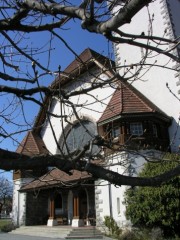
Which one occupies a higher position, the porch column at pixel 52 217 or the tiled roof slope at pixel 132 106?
the tiled roof slope at pixel 132 106

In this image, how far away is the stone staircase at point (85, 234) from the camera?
1761 cm

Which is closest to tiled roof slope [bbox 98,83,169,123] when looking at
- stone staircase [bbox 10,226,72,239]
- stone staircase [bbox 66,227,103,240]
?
stone staircase [bbox 66,227,103,240]

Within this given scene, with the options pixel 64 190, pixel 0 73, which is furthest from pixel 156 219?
pixel 0 73

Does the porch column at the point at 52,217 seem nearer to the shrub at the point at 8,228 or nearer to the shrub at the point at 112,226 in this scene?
the shrub at the point at 8,228

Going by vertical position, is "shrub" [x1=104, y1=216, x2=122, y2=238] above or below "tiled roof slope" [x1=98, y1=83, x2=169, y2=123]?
below

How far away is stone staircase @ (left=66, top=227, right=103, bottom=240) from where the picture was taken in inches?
693

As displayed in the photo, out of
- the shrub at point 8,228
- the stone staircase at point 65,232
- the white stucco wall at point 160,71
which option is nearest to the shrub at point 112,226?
the stone staircase at point 65,232

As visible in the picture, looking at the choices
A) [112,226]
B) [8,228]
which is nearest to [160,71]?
[112,226]

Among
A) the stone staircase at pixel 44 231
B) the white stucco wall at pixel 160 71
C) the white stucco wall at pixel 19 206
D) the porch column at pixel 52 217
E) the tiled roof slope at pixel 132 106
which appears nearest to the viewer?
the tiled roof slope at pixel 132 106

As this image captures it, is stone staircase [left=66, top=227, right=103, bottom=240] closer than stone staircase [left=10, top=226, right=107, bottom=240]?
Yes

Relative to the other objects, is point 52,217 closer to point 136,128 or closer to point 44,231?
point 44,231

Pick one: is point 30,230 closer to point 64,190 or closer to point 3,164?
point 64,190

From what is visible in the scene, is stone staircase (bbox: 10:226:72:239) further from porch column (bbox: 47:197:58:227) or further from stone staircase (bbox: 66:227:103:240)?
porch column (bbox: 47:197:58:227)

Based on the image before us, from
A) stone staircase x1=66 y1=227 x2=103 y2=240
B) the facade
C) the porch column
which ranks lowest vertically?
stone staircase x1=66 y1=227 x2=103 y2=240
